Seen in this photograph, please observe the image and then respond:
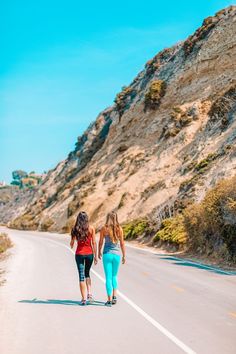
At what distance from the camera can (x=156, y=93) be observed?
60.3 meters

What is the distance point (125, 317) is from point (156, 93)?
177ft

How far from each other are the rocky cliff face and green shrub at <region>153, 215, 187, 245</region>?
9.26 ft

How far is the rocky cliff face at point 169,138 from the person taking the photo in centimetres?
4106

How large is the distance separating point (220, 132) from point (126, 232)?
13.1 metres

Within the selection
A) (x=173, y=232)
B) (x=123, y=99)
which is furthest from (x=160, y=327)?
(x=123, y=99)

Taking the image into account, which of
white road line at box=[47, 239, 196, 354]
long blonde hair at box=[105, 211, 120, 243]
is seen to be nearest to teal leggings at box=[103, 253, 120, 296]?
long blonde hair at box=[105, 211, 120, 243]

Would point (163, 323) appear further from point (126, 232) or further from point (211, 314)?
point (126, 232)

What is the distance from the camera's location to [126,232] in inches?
1497

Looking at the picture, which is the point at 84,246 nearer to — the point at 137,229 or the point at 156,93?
the point at 137,229

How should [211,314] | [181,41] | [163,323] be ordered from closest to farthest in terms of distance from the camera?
[163,323] → [211,314] → [181,41]

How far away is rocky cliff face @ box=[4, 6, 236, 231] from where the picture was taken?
4106 centimetres

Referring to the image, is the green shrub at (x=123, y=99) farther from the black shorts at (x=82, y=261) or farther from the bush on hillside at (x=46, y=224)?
the black shorts at (x=82, y=261)

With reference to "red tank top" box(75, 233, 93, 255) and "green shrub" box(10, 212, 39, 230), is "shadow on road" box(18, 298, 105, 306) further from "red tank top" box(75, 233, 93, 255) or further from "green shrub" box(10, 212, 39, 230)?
"green shrub" box(10, 212, 39, 230)

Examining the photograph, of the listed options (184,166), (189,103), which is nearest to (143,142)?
(189,103)
